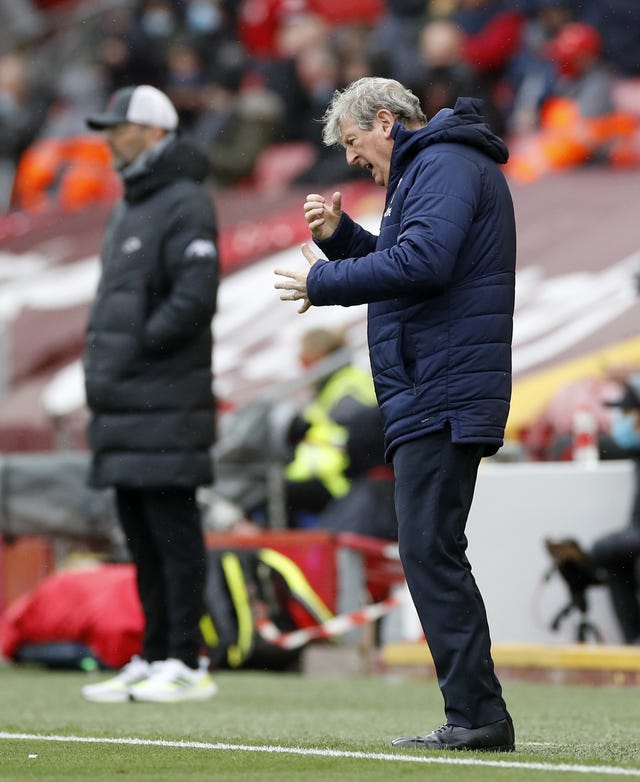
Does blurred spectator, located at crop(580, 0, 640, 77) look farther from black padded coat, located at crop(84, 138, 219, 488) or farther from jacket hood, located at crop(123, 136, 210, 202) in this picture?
black padded coat, located at crop(84, 138, 219, 488)

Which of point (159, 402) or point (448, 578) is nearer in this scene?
point (448, 578)

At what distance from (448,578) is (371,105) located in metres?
1.35

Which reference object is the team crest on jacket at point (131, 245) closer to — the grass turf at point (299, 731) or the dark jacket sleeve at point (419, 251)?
the grass turf at point (299, 731)

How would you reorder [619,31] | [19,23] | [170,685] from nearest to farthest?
[170,685] → [619,31] → [19,23]

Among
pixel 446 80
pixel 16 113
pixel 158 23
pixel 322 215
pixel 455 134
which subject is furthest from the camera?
pixel 16 113

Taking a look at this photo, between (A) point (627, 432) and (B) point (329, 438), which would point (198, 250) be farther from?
(B) point (329, 438)

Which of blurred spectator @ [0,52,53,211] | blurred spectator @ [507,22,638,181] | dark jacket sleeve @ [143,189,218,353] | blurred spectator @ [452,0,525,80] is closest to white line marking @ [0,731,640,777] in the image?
dark jacket sleeve @ [143,189,218,353]

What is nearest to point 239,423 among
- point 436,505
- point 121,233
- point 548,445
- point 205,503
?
point 205,503

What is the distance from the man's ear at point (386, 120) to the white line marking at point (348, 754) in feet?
5.64

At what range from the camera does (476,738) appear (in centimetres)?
530

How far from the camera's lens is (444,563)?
5359mm

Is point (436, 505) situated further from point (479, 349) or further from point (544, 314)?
point (544, 314)

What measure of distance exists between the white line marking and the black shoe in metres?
0.17

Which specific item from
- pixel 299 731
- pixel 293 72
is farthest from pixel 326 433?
pixel 293 72
